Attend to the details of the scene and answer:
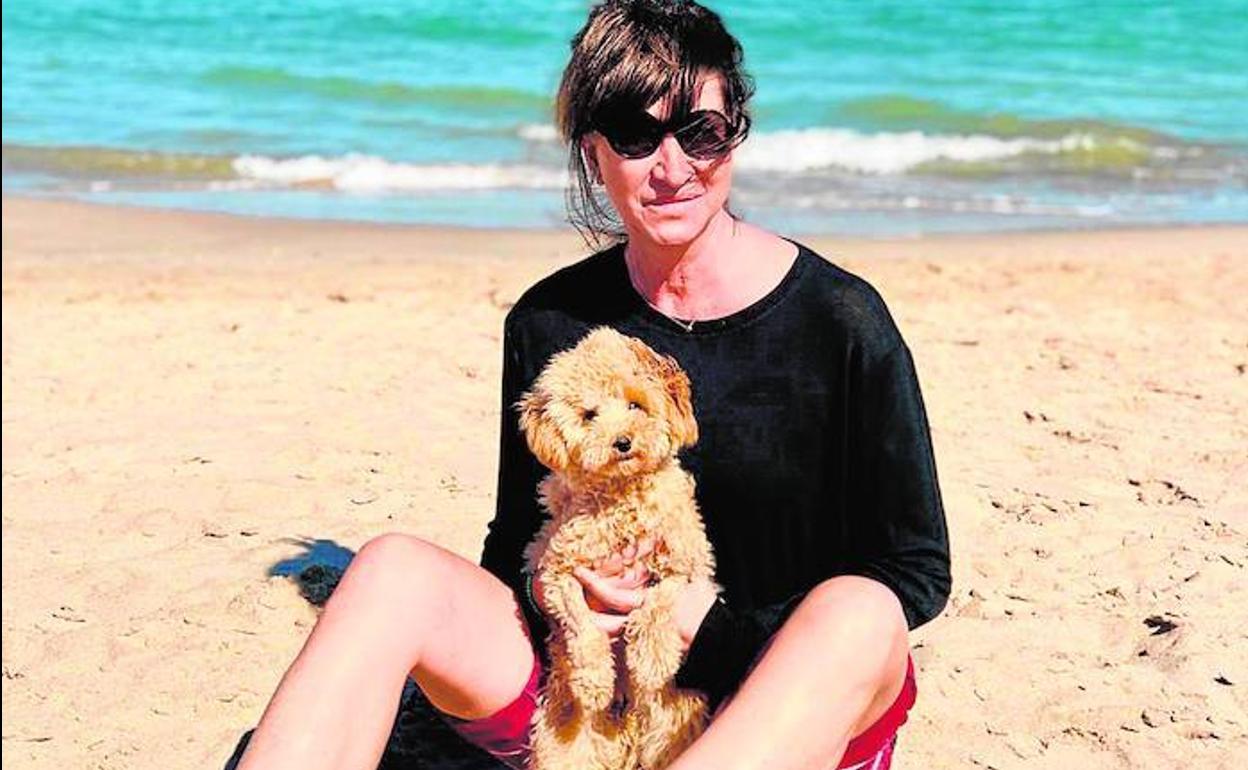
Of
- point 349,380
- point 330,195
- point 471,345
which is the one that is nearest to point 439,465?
point 349,380

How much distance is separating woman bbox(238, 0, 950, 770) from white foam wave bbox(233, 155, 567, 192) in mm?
10581

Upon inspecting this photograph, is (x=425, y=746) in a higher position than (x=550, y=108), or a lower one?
higher

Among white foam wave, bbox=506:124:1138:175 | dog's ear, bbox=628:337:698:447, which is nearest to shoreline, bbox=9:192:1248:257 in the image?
white foam wave, bbox=506:124:1138:175

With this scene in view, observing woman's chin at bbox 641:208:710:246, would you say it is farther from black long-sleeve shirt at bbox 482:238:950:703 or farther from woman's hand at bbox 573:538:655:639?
woman's hand at bbox 573:538:655:639

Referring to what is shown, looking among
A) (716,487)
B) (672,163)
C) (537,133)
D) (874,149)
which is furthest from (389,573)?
(537,133)

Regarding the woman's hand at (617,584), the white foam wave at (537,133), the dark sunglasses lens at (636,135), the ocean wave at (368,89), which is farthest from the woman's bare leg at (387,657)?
the ocean wave at (368,89)

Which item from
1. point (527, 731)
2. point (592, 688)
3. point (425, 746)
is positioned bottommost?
point (425, 746)

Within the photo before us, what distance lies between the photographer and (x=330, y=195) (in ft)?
44.5

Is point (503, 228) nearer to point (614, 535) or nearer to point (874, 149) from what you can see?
point (874, 149)

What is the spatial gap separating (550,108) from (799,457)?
484 inches

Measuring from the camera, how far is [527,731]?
10.3ft

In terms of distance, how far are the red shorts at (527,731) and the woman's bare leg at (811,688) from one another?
0.66 ft

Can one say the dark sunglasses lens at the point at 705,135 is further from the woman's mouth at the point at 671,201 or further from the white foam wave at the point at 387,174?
the white foam wave at the point at 387,174

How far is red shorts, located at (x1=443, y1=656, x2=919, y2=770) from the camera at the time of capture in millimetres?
3029
